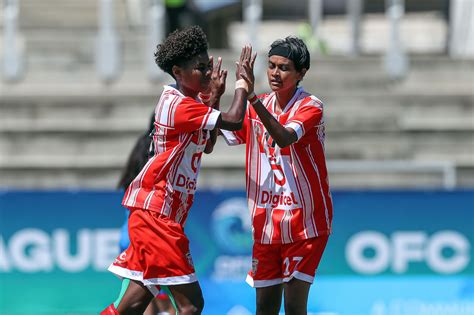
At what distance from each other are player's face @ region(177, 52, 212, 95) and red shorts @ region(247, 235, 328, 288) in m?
1.06

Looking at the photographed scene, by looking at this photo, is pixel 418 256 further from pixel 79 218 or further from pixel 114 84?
pixel 114 84

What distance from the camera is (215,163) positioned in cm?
1288

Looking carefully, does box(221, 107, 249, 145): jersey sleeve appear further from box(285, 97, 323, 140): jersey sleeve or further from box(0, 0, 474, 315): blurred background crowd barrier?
box(0, 0, 474, 315): blurred background crowd barrier

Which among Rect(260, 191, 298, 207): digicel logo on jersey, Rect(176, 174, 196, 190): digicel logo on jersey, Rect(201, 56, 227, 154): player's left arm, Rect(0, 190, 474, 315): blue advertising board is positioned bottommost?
Rect(0, 190, 474, 315): blue advertising board

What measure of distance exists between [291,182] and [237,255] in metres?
3.74

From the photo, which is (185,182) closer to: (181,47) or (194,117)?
(194,117)

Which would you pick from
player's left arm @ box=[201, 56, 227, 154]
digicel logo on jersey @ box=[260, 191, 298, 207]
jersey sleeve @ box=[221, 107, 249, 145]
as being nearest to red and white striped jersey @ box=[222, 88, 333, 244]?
digicel logo on jersey @ box=[260, 191, 298, 207]

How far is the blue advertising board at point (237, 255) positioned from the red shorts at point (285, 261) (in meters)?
3.45

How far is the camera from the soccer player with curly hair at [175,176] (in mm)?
5660

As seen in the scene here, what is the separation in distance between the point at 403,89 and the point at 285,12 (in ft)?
12.5

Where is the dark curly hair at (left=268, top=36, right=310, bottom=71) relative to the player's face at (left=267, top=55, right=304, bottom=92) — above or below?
above

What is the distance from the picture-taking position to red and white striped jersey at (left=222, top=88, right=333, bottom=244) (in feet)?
19.4

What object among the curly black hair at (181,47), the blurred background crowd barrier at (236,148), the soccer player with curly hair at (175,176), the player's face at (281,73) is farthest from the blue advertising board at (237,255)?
the curly black hair at (181,47)

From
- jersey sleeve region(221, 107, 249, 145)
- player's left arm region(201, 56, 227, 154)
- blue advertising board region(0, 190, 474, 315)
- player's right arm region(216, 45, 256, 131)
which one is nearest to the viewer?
player's right arm region(216, 45, 256, 131)
